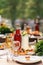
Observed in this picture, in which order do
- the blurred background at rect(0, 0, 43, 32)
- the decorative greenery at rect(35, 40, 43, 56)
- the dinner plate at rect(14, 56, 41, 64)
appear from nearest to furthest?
the dinner plate at rect(14, 56, 41, 64)
the decorative greenery at rect(35, 40, 43, 56)
the blurred background at rect(0, 0, 43, 32)

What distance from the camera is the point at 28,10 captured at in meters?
5.89

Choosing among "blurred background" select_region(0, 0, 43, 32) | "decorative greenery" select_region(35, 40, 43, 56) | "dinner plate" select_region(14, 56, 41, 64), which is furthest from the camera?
"blurred background" select_region(0, 0, 43, 32)

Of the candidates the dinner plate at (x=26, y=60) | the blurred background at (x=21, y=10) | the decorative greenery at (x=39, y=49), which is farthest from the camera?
the blurred background at (x=21, y=10)

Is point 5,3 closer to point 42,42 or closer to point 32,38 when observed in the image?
point 32,38

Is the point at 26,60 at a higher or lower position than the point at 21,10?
lower

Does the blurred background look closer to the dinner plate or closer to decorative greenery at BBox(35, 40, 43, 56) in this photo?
decorative greenery at BBox(35, 40, 43, 56)

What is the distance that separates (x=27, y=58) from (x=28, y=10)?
4.69 metres

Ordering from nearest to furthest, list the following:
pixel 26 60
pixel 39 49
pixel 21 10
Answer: pixel 26 60
pixel 39 49
pixel 21 10

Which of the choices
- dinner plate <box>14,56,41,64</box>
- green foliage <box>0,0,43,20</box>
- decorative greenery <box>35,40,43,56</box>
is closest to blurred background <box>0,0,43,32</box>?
green foliage <box>0,0,43,20</box>

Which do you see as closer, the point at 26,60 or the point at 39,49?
the point at 26,60

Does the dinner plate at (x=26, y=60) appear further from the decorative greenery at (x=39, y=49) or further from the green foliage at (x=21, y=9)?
the green foliage at (x=21, y=9)

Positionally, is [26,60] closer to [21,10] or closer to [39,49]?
[39,49]

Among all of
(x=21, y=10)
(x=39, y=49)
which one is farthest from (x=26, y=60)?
(x=21, y=10)

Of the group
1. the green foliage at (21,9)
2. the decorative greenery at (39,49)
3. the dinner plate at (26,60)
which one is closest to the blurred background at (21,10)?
the green foliage at (21,9)
